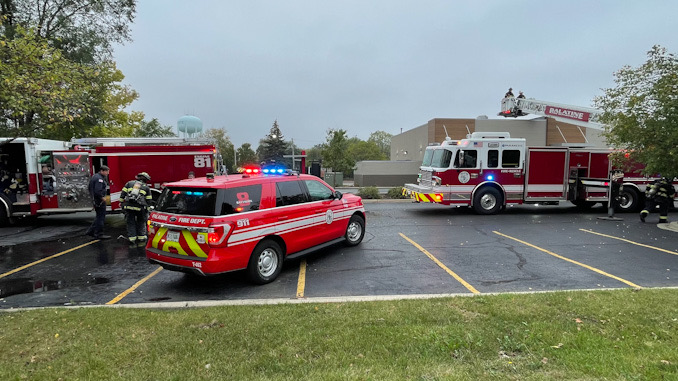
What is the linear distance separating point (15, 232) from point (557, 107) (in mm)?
21586

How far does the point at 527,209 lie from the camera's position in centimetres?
1523

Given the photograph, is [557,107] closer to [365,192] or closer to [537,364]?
[365,192]

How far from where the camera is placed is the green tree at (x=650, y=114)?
10.2 m

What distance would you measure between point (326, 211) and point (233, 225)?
2.28 m

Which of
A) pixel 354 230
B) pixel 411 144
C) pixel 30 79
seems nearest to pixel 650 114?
pixel 354 230

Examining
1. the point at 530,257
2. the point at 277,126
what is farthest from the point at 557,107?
the point at 277,126

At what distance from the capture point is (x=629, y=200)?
564 inches

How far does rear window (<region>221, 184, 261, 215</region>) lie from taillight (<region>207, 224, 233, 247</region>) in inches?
9.7

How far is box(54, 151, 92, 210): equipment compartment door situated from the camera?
1123cm

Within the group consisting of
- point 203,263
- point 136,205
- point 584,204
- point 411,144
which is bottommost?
point 584,204

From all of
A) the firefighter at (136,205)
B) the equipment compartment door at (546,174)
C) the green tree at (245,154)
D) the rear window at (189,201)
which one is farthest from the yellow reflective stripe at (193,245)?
the green tree at (245,154)

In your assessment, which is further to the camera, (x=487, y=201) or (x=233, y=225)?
(x=487, y=201)

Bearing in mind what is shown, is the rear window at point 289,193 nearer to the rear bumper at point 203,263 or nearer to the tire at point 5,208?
the rear bumper at point 203,263

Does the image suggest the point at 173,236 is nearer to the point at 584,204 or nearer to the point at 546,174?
the point at 546,174
